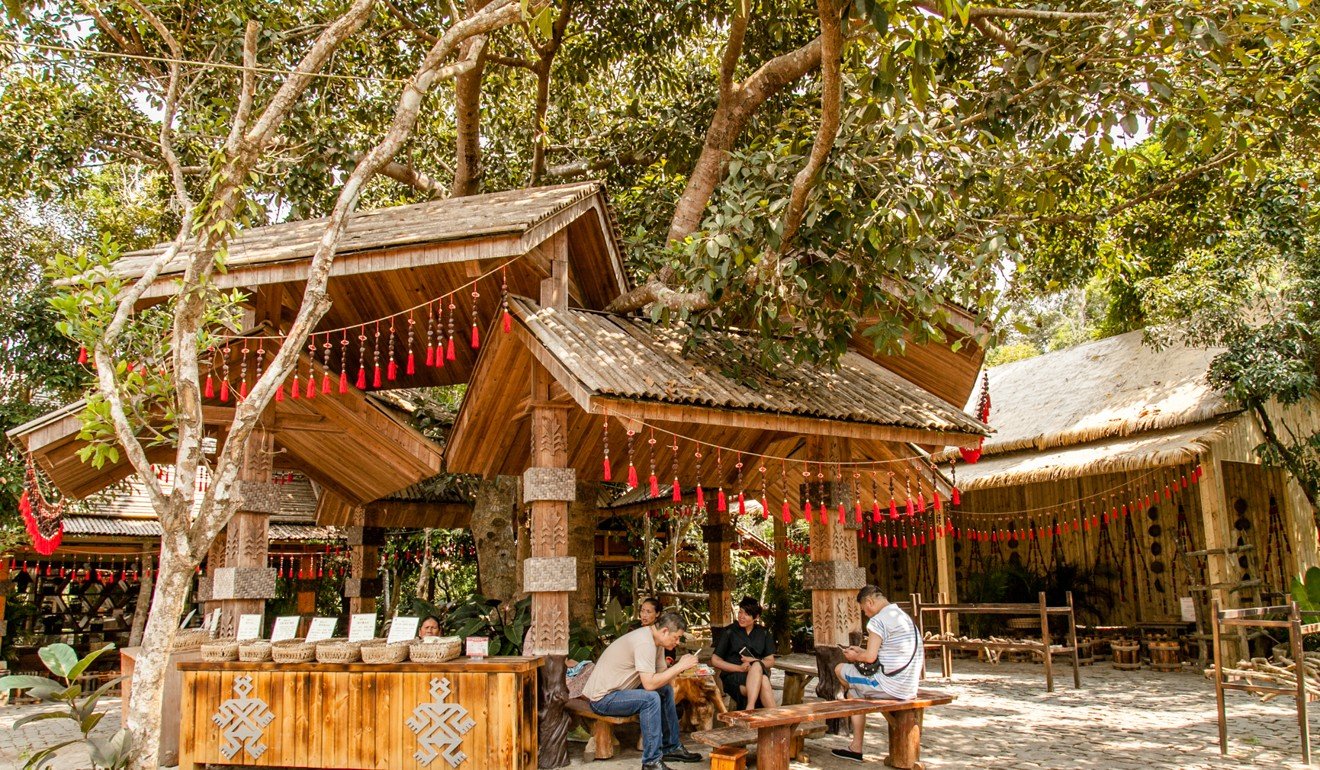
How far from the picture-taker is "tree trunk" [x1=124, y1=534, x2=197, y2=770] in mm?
4676

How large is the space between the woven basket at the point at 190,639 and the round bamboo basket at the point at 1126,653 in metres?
11.7

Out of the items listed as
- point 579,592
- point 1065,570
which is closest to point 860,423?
point 579,592

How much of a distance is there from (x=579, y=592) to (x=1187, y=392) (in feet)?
27.6

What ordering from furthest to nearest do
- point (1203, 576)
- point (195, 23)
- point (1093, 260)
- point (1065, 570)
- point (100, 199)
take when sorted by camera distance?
point (100, 199), point (1065, 570), point (1203, 576), point (1093, 260), point (195, 23)

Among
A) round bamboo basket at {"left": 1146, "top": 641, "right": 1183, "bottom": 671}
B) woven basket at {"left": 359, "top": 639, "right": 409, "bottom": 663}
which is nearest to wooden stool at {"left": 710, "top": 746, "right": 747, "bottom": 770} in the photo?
woven basket at {"left": 359, "top": 639, "right": 409, "bottom": 663}

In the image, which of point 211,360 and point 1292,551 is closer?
point 211,360

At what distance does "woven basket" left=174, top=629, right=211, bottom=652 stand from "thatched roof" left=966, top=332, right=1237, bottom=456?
36.2ft

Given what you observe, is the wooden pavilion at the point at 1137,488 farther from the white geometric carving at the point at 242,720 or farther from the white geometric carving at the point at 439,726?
the white geometric carving at the point at 242,720

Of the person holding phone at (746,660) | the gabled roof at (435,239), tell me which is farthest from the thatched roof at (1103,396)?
the gabled roof at (435,239)

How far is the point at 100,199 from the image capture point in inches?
664

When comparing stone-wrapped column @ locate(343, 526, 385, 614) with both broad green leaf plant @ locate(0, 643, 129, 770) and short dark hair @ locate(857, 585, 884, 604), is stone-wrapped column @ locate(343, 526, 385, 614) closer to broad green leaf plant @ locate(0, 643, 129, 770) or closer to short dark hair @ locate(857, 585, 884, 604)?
broad green leaf plant @ locate(0, 643, 129, 770)

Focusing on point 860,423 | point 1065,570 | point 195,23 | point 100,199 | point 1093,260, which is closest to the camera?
point 860,423

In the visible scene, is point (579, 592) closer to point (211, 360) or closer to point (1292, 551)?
point (211, 360)

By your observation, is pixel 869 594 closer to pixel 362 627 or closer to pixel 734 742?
pixel 734 742
